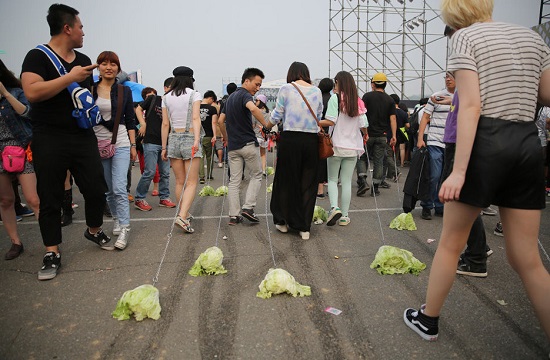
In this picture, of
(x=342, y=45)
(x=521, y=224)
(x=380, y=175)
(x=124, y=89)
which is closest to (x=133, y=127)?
(x=124, y=89)

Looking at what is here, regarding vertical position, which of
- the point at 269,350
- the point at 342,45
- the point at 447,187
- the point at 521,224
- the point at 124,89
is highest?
the point at 342,45

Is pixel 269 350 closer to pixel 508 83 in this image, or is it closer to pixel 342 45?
pixel 508 83

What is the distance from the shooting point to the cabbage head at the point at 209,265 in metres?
3.83

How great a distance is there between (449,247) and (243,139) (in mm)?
3532

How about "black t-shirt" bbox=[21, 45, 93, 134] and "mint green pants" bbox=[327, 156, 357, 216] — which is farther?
"mint green pants" bbox=[327, 156, 357, 216]

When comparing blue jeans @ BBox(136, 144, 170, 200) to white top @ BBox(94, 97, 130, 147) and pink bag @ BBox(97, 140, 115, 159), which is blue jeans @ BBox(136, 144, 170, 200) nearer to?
white top @ BBox(94, 97, 130, 147)

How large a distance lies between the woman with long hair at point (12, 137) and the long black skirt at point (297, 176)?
291 centimetres

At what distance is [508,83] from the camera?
2.17m

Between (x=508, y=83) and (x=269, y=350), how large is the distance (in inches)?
86.3

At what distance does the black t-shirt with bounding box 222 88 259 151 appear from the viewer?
5379 mm

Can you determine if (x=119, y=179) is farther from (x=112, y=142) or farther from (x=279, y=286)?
(x=279, y=286)

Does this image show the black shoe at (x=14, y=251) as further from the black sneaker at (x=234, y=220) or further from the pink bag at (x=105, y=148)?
the black sneaker at (x=234, y=220)

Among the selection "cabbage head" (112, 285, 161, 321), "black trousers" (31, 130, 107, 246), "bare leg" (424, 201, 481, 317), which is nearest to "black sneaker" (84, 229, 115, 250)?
"black trousers" (31, 130, 107, 246)

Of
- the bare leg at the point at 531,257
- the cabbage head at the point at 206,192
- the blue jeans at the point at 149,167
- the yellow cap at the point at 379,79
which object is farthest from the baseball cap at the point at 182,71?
the bare leg at the point at 531,257
